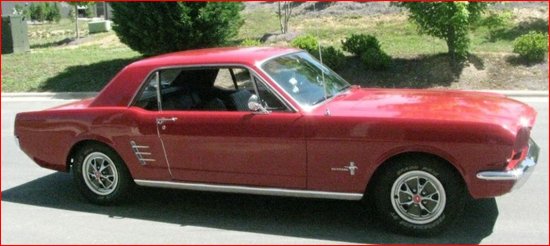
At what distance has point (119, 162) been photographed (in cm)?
557

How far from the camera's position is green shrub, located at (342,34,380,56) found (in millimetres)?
14719

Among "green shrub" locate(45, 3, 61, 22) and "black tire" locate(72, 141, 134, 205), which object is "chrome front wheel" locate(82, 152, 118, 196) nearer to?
"black tire" locate(72, 141, 134, 205)

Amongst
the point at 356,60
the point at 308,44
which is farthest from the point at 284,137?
the point at 308,44

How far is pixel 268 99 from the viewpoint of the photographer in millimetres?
5016

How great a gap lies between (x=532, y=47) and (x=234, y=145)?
11280mm

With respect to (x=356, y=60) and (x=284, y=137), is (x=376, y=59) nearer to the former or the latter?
(x=356, y=60)

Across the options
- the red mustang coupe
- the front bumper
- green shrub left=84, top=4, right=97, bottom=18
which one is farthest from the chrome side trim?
green shrub left=84, top=4, right=97, bottom=18

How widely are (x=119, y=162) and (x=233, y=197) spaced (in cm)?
110

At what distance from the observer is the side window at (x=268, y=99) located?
4.92 m

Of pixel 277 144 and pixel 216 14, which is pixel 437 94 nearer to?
pixel 277 144

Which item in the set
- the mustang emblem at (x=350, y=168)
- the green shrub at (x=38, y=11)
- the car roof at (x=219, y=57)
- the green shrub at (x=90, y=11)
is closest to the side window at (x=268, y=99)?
the car roof at (x=219, y=57)

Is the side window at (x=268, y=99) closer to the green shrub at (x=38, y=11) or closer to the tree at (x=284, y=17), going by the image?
the tree at (x=284, y=17)

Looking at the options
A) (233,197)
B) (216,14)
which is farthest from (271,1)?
(233,197)

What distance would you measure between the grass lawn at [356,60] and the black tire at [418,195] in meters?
9.38
